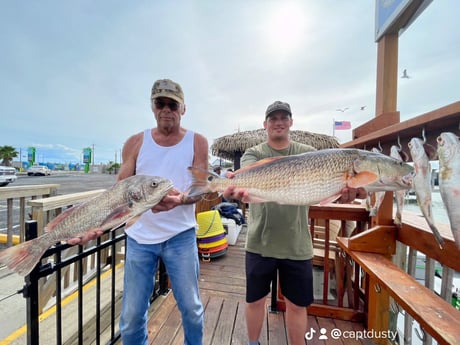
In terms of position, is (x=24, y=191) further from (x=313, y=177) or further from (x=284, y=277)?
(x=313, y=177)

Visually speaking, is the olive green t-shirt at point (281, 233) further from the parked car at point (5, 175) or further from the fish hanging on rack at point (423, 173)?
the parked car at point (5, 175)

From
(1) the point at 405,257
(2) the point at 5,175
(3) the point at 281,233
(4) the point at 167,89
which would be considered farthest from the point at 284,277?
(2) the point at 5,175

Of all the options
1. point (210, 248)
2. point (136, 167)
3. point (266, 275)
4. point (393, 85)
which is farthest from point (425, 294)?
point (210, 248)

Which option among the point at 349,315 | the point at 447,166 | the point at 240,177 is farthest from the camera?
the point at 349,315

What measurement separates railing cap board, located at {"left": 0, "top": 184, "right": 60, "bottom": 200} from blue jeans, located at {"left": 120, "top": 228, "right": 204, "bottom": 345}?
2.72 m

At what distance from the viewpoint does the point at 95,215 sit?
1.24 m

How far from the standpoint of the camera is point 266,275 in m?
1.78

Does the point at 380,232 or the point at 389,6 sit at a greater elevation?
the point at 389,6

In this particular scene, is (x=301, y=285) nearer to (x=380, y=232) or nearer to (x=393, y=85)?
(x=380, y=232)

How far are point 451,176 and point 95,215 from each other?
1.66 m

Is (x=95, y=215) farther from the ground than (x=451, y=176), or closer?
closer

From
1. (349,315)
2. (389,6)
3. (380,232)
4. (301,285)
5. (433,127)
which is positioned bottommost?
(349,315)

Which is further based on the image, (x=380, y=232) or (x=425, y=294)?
(x=380, y=232)

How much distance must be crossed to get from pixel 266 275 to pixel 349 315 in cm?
133
